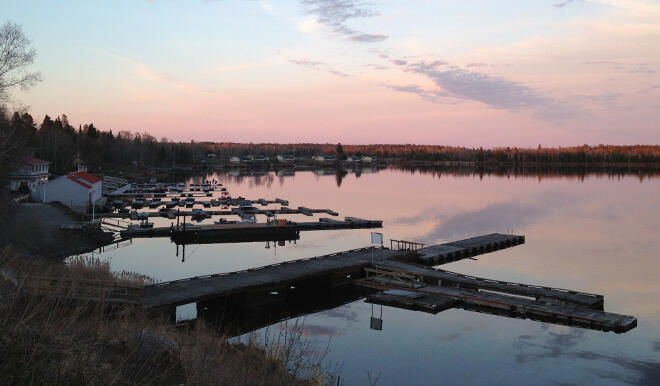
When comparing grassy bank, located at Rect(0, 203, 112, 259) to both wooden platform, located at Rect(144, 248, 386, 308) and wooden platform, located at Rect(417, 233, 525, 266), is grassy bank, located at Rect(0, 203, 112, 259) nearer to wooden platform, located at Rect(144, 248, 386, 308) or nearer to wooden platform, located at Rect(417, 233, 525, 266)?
wooden platform, located at Rect(144, 248, 386, 308)

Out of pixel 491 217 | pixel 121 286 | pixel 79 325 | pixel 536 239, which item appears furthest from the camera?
pixel 491 217

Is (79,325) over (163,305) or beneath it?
over

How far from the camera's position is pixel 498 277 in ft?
111

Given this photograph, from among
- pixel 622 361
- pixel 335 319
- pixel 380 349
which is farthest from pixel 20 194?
pixel 622 361

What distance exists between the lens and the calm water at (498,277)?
63.5 feet

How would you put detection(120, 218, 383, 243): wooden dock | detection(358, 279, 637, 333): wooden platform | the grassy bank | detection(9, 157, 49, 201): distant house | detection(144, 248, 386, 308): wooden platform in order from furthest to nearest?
1. detection(9, 157, 49, 201): distant house
2. detection(120, 218, 383, 243): wooden dock
3. the grassy bank
4. detection(358, 279, 637, 333): wooden platform
5. detection(144, 248, 386, 308): wooden platform

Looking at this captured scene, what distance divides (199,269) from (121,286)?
15.5 metres

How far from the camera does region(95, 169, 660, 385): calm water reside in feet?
63.5

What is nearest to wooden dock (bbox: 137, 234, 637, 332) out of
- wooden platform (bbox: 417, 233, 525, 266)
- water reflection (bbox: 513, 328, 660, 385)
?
water reflection (bbox: 513, 328, 660, 385)

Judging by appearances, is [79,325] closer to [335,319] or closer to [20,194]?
[335,319]

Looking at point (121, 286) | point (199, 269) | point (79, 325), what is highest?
point (79, 325)

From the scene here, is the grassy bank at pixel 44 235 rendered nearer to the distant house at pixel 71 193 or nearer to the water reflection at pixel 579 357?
the distant house at pixel 71 193

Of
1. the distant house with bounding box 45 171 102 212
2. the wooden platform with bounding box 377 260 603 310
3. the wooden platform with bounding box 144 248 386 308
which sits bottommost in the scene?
the wooden platform with bounding box 377 260 603 310

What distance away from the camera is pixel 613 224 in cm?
5816
